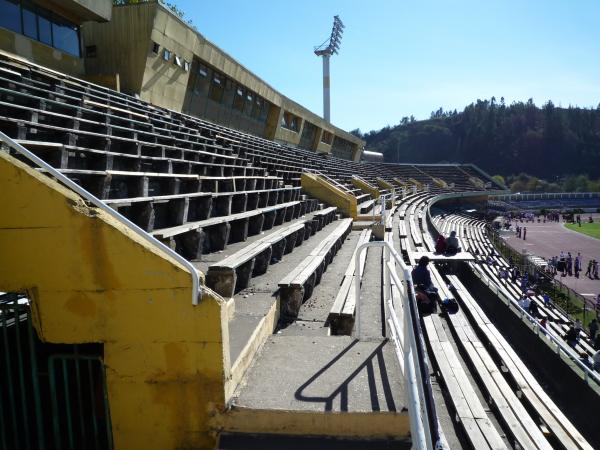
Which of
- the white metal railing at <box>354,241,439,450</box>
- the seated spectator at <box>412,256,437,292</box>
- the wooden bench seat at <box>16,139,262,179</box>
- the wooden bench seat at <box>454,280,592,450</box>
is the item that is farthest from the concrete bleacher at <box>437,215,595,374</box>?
the white metal railing at <box>354,241,439,450</box>

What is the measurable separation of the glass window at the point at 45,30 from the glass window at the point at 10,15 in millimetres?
599

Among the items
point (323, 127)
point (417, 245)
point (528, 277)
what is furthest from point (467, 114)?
point (417, 245)

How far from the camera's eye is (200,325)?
7.54 feet

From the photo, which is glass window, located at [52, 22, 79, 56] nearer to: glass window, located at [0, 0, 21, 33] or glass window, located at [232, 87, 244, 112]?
glass window, located at [0, 0, 21, 33]

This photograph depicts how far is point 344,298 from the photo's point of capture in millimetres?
4652

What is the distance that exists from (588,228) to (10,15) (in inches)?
2305

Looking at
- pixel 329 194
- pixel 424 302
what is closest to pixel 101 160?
pixel 424 302

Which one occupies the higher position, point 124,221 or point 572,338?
point 124,221

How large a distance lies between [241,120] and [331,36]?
161 feet

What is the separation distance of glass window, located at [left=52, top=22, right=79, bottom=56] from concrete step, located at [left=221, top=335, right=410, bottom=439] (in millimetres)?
10292

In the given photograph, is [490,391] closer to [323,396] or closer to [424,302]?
[424,302]

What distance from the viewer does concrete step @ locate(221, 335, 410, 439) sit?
2328 millimetres

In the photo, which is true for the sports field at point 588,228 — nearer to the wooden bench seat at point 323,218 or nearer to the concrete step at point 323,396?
the wooden bench seat at point 323,218

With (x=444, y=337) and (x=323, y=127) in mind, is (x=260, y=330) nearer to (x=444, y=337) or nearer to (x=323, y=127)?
(x=444, y=337)
